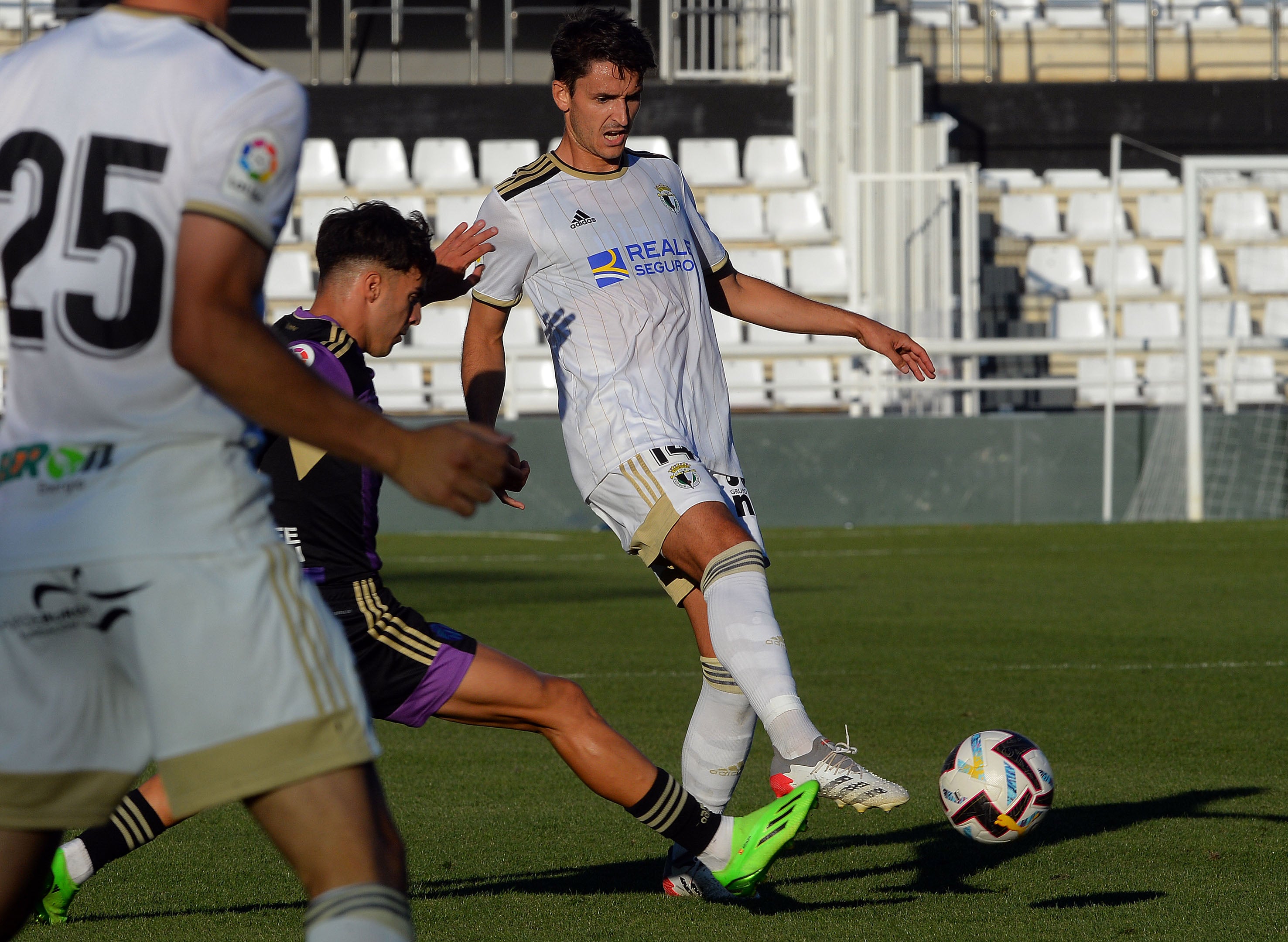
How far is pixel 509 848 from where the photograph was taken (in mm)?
4891

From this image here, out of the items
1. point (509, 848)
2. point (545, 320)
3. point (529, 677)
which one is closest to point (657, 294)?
point (545, 320)

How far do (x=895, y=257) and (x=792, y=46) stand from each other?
4.37 m

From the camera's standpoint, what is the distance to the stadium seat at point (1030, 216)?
22.8 m

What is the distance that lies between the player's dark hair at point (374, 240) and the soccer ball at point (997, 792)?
197 cm

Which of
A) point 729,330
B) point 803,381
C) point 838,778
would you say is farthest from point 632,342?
point 729,330

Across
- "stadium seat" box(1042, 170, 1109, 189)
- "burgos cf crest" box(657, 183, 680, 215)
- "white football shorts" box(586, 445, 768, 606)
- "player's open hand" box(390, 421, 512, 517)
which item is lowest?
"white football shorts" box(586, 445, 768, 606)

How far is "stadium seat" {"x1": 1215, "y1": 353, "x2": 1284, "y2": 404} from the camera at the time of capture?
1844 centimetres

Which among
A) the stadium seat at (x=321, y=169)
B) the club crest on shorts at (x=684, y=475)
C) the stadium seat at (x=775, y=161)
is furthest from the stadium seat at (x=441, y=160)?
the club crest on shorts at (x=684, y=475)

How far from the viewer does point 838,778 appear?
3.76 metres

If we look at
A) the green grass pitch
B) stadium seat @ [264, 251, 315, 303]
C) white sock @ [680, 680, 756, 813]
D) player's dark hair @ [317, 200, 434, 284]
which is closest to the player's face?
player's dark hair @ [317, 200, 434, 284]

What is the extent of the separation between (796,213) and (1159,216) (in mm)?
5309

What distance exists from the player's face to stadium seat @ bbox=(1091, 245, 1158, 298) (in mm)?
18812

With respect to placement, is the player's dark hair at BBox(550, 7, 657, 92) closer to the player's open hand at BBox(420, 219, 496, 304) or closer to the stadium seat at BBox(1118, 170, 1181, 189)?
the player's open hand at BBox(420, 219, 496, 304)

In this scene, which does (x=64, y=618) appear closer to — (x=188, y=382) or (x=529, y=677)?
(x=188, y=382)
